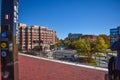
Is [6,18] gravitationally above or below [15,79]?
above

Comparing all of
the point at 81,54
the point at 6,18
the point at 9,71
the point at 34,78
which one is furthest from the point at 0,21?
the point at 81,54

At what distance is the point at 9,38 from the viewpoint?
410 cm

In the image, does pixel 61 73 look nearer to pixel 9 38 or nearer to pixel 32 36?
pixel 9 38

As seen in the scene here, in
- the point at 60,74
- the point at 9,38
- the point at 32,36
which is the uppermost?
the point at 32,36

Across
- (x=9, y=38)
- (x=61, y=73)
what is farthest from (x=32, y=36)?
(x=9, y=38)

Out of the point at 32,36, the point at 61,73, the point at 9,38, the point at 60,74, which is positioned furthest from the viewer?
the point at 32,36

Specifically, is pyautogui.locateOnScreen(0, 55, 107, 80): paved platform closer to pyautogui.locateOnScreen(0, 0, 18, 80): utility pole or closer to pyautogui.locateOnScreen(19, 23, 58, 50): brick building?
pyautogui.locateOnScreen(0, 0, 18, 80): utility pole

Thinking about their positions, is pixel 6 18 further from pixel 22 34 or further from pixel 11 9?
pixel 22 34

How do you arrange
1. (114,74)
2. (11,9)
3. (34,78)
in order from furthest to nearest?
(34,78), (114,74), (11,9)

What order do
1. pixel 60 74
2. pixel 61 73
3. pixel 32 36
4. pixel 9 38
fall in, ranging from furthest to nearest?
pixel 32 36 < pixel 61 73 < pixel 60 74 < pixel 9 38

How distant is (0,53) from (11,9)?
85 cm

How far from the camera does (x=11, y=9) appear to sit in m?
4.03

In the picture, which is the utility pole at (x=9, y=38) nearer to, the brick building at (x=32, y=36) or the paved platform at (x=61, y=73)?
the paved platform at (x=61, y=73)

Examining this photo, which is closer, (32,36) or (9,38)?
(9,38)
